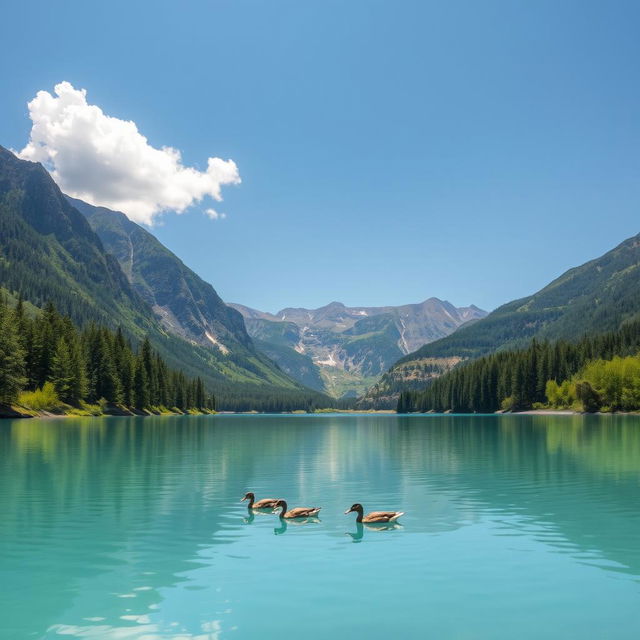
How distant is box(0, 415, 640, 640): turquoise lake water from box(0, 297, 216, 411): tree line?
3118 inches

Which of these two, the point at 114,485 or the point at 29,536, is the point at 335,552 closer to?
the point at 29,536

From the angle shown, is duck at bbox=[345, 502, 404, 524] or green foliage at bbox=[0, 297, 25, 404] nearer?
duck at bbox=[345, 502, 404, 524]

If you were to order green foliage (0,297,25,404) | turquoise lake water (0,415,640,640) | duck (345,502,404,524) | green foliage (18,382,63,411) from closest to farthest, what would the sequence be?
1. turquoise lake water (0,415,640,640)
2. duck (345,502,404,524)
3. green foliage (0,297,25,404)
4. green foliage (18,382,63,411)

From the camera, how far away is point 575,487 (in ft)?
116

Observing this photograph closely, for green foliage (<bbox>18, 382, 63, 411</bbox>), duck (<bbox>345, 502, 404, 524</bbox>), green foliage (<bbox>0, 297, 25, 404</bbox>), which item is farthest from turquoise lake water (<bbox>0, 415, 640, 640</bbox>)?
green foliage (<bbox>18, 382, 63, 411</bbox>)

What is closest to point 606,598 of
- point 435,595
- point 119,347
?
point 435,595

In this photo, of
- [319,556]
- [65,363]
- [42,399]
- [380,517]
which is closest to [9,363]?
[42,399]

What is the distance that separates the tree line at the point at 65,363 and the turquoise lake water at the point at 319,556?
7921 centimetres

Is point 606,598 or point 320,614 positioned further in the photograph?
point 606,598

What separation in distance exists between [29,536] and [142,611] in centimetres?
1031

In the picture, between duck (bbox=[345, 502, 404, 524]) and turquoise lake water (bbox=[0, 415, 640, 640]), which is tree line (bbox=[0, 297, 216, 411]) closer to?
turquoise lake water (bbox=[0, 415, 640, 640])

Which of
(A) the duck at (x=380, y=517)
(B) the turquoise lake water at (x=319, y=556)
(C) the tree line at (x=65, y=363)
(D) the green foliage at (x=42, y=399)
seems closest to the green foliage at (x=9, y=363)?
(C) the tree line at (x=65, y=363)

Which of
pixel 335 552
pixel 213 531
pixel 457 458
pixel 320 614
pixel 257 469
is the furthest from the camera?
pixel 457 458

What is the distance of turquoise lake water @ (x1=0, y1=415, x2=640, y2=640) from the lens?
46.4ft
